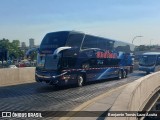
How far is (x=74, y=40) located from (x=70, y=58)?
1.20 m

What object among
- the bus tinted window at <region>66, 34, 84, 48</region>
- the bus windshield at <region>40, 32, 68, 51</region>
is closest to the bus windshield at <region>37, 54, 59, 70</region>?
the bus windshield at <region>40, 32, 68, 51</region>

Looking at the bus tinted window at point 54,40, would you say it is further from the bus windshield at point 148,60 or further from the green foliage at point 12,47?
the green foliage at point 12,47

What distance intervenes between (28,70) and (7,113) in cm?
1221

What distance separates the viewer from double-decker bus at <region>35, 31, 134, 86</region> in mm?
16688

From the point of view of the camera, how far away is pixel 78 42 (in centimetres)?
1783

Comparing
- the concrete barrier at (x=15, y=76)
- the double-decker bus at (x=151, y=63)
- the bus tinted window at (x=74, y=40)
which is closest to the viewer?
the bus tinted window at (x=74, y=40)

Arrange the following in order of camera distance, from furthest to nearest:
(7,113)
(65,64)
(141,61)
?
1. (141,61)
2. (65,64)
3. (7,113)

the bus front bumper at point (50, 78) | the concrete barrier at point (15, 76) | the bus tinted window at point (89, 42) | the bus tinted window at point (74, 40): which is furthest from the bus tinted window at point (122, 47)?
the bus front bumper at point (50, 78)

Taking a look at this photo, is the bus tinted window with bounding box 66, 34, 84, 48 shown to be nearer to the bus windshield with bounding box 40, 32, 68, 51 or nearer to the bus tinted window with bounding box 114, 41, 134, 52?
the bus windshield with bounding box 40, 32, 68, 51

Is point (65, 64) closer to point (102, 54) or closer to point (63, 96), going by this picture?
point (63, 96)

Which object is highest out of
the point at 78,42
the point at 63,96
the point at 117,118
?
the point at 78,42

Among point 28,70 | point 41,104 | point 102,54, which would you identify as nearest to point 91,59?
point 102,54

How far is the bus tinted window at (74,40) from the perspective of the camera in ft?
55.9

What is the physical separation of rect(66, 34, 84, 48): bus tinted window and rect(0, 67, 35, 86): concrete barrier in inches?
228
